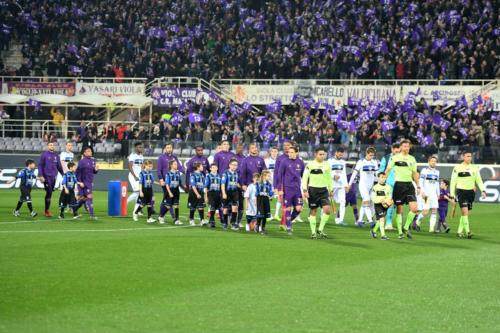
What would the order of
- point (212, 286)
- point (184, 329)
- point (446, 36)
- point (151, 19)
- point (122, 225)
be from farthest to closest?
point (151, 19) → point (446, 36) → point (122, 225) → point (212, 286) → point (184, 329)

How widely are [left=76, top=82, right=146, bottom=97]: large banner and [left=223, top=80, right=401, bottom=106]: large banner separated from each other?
4.79 m

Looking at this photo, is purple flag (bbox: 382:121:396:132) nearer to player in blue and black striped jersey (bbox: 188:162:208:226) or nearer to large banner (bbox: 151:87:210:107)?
large banner (bbox: 151:87:210:107)

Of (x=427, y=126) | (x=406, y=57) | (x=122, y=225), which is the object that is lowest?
(x=122, y=225)

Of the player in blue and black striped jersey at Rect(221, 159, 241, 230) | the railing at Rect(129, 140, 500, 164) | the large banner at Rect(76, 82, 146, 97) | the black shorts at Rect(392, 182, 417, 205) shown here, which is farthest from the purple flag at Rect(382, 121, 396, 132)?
the black shorts at Rect(392, 182, 417, 205)

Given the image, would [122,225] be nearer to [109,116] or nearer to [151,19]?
[109,116]

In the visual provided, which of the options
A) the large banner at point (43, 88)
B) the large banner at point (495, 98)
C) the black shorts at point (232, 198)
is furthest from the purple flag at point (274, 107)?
the black shorts at point (232, 198)

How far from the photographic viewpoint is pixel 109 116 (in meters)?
51.2

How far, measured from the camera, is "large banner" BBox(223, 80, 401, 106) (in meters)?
46.1

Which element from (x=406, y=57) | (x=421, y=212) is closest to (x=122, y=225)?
(x=421, y=212)

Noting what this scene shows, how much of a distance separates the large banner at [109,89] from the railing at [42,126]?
A: 1706mm

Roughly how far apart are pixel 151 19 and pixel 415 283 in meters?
40.8

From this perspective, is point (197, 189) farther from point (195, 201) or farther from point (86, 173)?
point (86, 173)

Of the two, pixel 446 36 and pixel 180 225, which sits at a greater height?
pixel 446 36

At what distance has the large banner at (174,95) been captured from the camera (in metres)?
48.4
